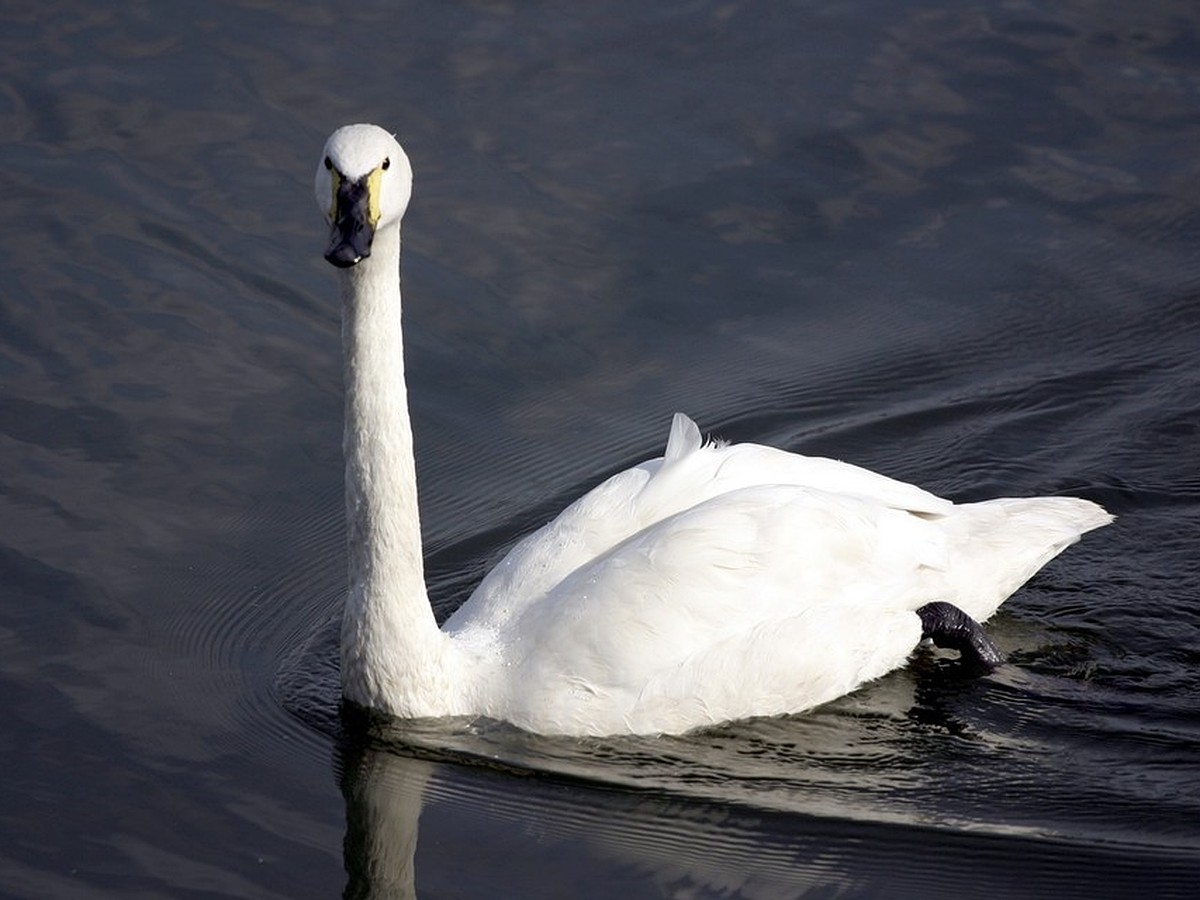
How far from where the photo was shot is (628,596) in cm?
834

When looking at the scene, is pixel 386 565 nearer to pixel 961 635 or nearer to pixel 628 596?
pixel 628 596

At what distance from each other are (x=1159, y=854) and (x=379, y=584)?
3.47m

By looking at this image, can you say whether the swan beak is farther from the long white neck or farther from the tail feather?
the tail feather

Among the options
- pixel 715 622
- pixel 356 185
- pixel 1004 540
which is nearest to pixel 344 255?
pixel 356 185

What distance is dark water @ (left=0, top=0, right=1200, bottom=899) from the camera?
7.75 meters

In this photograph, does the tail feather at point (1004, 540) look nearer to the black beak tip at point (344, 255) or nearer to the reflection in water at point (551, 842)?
the reflection in water at point (551, 842)

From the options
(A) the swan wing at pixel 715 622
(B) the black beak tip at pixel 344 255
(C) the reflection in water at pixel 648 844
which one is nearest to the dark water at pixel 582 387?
(C) the reflection in water at pixel 648 844


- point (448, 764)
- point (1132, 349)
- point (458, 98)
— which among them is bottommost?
point (448, 764)

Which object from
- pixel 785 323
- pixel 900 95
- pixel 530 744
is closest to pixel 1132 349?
pixel 785 323

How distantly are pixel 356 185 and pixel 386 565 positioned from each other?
1.80m

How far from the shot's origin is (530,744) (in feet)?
27.2

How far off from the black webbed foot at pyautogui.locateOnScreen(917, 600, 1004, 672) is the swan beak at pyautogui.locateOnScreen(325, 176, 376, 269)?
11.2ft

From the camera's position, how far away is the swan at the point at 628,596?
27.2 feet

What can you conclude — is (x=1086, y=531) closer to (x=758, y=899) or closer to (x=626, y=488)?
(x=626, y=488)
